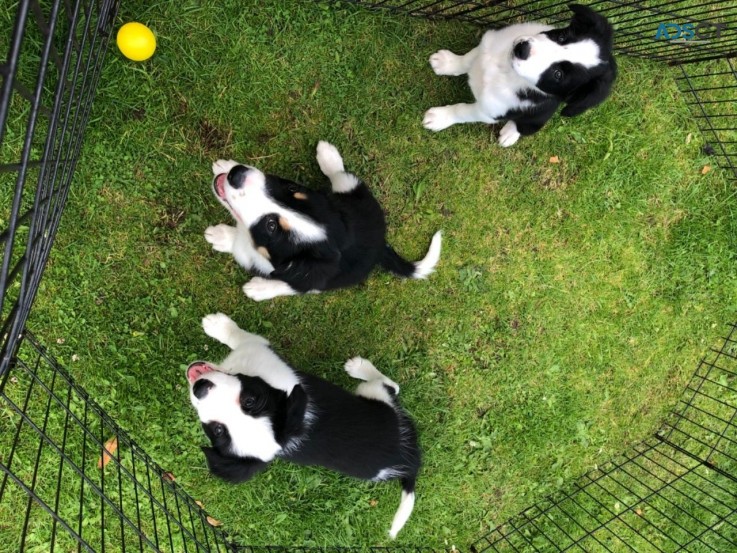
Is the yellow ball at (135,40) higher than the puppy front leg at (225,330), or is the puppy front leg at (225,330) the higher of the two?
the yellow ball at (135,40)

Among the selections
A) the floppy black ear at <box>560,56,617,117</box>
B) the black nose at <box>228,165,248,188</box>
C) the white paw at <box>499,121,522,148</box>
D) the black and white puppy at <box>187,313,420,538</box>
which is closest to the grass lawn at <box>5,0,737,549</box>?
the white paw at <box>499,121,522,148</box>

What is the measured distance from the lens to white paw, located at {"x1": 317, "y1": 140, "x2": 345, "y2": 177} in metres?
3.09

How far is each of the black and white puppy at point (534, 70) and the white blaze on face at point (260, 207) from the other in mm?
1254

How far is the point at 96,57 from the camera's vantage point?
262cm

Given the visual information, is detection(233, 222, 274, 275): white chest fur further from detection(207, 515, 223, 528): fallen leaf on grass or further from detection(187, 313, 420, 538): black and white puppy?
detection(207, 515, 223, 528): fallen leaf on grass

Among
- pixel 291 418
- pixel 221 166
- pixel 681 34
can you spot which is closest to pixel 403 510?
pixel 291 418

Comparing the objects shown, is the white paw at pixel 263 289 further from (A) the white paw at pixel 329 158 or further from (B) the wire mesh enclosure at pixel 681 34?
(B) the wire mesh enclosure at pixel 681 34

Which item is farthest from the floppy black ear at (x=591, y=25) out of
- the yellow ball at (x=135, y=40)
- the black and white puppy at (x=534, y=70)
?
the yellow ball at (x=135, y=40)

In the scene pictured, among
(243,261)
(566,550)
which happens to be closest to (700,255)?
(566,550)

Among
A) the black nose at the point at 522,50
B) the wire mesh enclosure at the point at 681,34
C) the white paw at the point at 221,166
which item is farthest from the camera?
the wire mesh enclosure at the point at 681,34

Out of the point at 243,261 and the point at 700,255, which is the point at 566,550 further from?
the point at 243,261

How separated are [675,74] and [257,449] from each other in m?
3.63

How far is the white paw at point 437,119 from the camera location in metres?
3.21

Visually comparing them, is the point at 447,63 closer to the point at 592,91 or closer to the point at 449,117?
the point at 449,117
